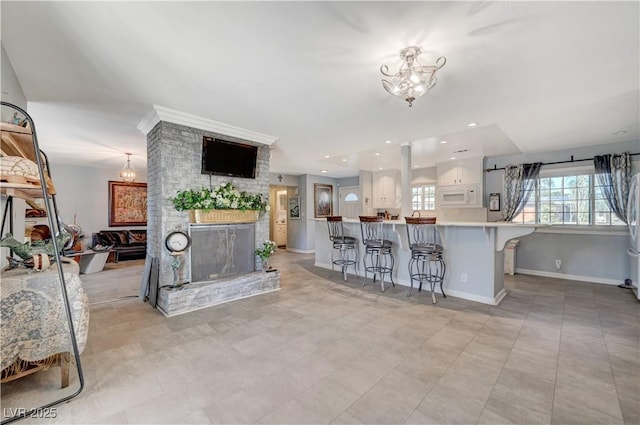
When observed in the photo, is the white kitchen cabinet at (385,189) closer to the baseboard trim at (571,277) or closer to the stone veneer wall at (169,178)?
the baseboard trim at (571,277)

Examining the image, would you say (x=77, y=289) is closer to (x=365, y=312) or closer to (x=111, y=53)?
(x=111, y=53)

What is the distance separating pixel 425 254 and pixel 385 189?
4336 millimetres

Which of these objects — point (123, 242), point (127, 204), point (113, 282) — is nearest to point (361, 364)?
point (113, 282)

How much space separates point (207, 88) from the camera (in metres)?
2.79

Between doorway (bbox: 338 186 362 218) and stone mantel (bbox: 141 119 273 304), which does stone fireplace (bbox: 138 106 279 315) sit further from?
doorway (bbox: 338 186 362 218)

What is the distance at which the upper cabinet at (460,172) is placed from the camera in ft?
19.7

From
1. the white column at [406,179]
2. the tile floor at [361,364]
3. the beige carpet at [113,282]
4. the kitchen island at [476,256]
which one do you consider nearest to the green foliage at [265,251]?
the tile floor at [361,364]

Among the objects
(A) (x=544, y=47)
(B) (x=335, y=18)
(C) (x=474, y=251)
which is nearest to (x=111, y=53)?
(B) (x=335, y=18)

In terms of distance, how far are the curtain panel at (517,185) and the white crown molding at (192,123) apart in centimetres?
490

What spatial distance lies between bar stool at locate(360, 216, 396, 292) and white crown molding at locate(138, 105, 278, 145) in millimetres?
2201

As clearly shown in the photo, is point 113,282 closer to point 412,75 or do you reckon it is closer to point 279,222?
point 279,222

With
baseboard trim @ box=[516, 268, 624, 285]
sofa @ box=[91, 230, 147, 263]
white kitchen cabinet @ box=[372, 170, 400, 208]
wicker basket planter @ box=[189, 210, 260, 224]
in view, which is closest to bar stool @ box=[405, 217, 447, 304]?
wicker basket planter @ box=[189, 210, 260, 224]

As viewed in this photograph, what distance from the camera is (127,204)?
7805mm

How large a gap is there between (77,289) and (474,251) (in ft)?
14.3
